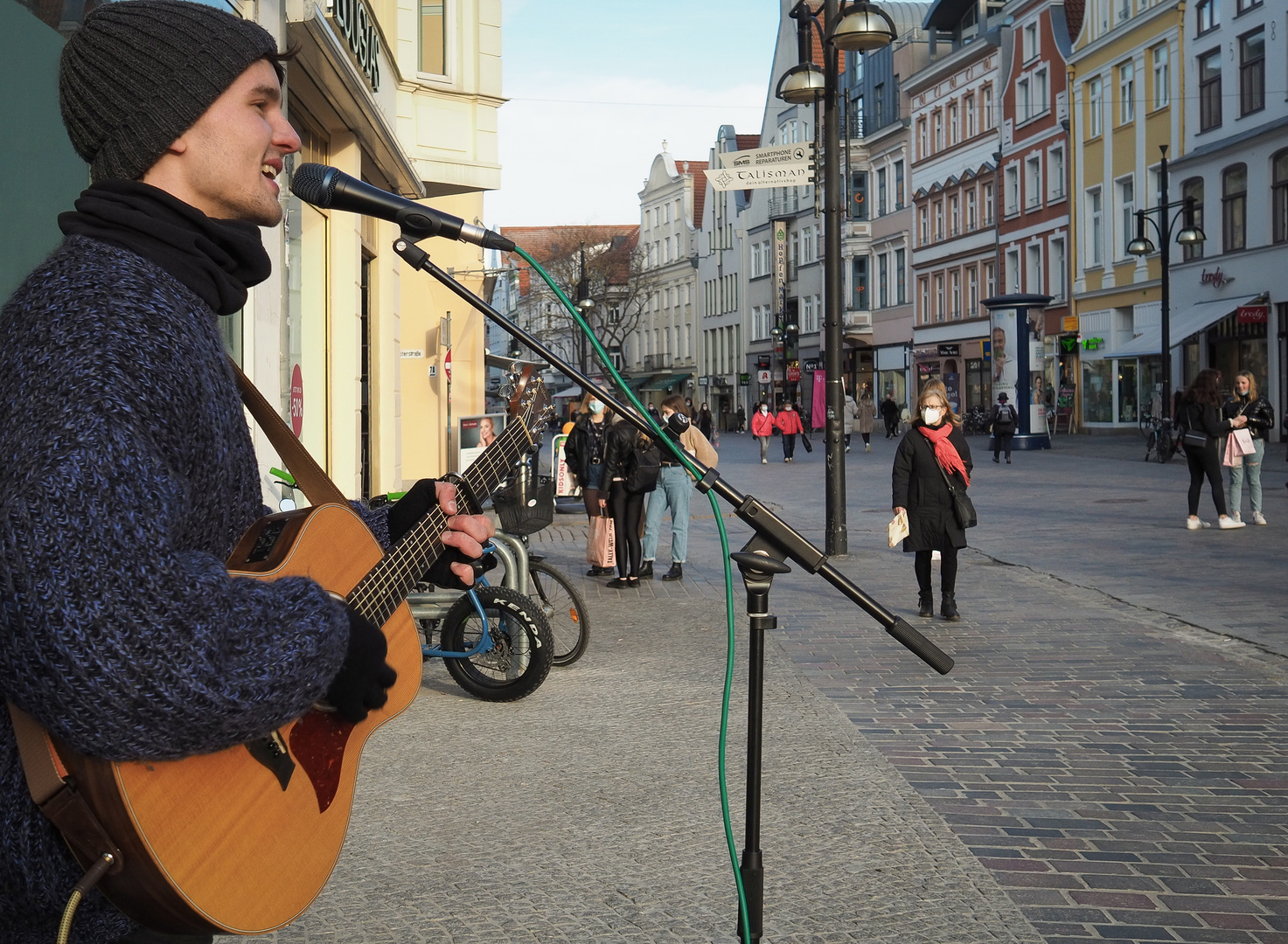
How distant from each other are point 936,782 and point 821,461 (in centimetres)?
3007

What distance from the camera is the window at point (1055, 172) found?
49.0 m

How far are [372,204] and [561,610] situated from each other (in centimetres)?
634

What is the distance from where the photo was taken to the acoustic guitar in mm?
1729

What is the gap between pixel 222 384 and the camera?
6.09ft

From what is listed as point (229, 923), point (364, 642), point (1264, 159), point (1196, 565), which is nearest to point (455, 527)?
point (364, 642)

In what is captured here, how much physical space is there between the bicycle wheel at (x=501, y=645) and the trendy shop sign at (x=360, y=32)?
5.19 meters

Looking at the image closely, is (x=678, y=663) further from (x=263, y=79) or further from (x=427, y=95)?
(x=427, y=95)

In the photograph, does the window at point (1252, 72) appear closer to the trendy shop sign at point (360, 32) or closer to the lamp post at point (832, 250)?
the lamp post at point (832, 250)

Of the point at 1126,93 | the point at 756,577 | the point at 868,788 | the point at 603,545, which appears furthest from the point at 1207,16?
the point at 756,577

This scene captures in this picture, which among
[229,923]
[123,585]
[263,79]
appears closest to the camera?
[123,585]

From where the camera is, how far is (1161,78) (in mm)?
41375

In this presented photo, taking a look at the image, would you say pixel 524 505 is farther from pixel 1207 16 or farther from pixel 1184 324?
pixel 1207 16

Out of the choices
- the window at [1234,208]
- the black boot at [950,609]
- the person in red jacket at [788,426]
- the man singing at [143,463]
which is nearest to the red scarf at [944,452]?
the black boot at [950,609]

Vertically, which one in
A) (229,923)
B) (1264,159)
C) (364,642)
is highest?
(1264,159)
